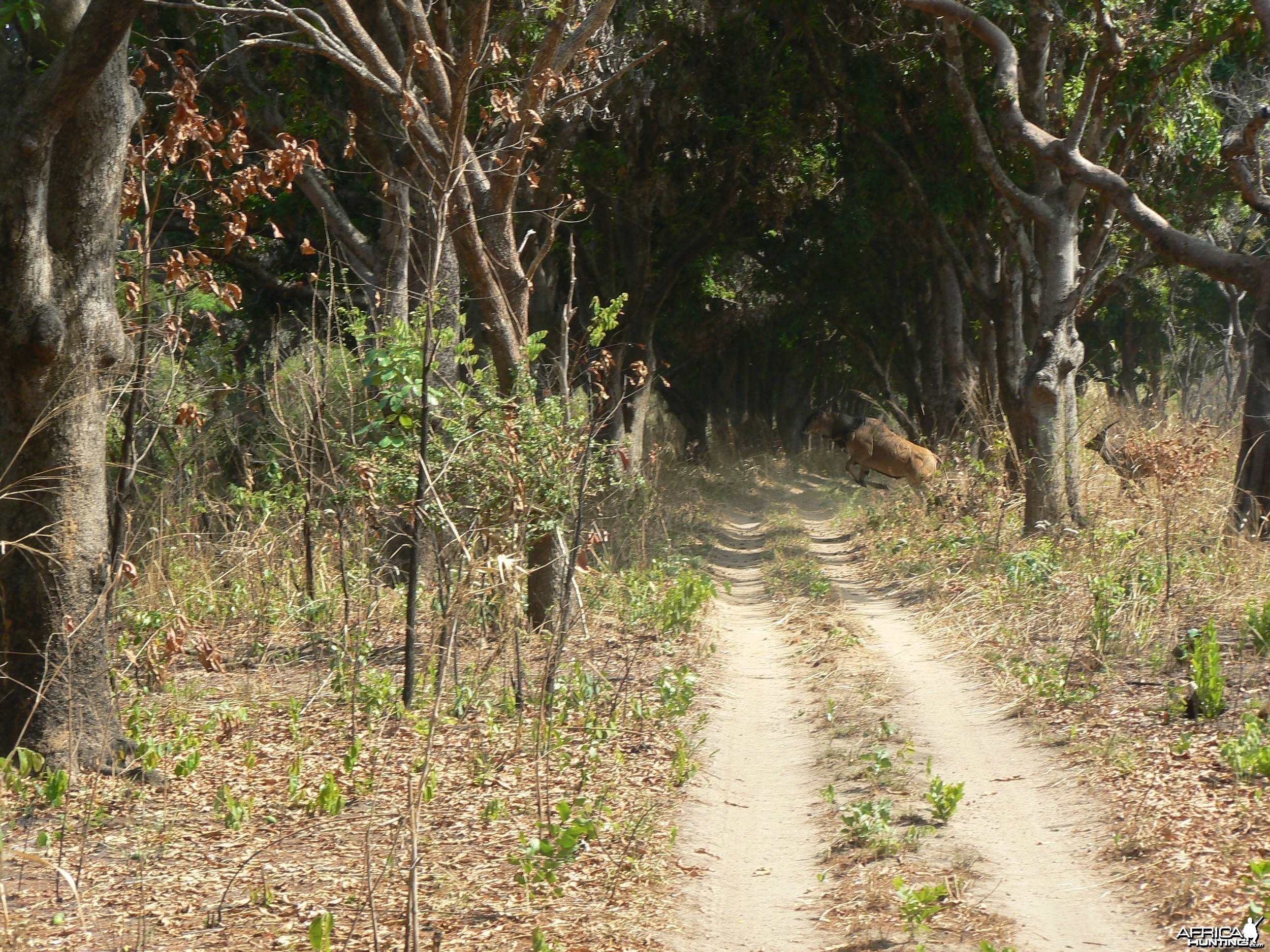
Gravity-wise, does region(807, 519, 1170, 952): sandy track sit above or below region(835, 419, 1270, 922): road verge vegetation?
below

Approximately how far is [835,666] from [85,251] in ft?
18.3

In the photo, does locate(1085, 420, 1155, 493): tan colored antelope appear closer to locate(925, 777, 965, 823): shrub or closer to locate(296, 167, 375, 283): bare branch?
locate(925, 777, 965, 823): shrub

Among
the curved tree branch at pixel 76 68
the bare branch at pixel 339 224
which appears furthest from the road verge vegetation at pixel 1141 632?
the bare branch at pixel 339 224

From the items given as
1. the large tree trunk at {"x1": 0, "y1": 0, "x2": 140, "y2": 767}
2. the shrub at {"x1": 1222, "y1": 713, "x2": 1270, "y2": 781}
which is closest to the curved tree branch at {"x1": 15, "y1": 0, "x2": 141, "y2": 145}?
the large tree trunk at {"x1": 0, "y1": 0, "x2": 140, "y2": 767}

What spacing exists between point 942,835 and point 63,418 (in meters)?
4.50

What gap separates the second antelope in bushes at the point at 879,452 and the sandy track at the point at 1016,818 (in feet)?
25.2

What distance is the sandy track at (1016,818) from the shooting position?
4418 millimetres

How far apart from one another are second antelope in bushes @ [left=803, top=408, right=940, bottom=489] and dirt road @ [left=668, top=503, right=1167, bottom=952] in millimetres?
7538

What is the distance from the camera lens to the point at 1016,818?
5605 millimetres

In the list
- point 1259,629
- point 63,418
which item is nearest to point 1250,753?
point 1259,629

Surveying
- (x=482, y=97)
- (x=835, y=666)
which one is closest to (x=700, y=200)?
(x=482, y=97)

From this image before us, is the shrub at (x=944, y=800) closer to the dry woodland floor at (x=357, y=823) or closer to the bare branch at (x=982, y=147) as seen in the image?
the dry woodland floor at (x=357, y=823)

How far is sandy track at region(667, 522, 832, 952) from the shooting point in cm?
452

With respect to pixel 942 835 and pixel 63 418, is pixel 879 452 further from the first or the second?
pixel 63 418
